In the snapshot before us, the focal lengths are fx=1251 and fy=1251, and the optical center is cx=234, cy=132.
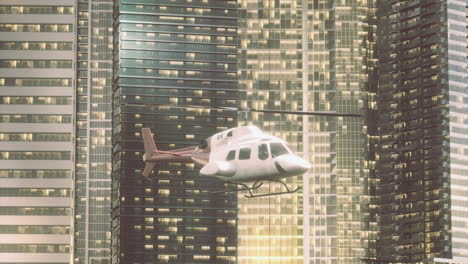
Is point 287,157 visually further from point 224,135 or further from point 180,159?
point 180,159

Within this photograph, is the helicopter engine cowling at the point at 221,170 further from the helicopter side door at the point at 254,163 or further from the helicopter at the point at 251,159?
the helicopter side door at the point at 254,163

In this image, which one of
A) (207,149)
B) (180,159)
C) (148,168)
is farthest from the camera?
(148,168)

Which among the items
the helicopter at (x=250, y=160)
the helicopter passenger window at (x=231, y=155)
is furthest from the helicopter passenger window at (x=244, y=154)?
the helicopter passenger window at (x=231, y=155)

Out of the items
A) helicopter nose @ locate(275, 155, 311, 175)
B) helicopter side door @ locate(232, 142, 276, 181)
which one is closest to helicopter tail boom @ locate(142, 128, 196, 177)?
helicopter side door @ locate(232, 142, 276, 181)

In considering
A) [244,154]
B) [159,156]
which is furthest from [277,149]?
[159,156]

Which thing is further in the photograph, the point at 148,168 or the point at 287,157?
the point at 148,168

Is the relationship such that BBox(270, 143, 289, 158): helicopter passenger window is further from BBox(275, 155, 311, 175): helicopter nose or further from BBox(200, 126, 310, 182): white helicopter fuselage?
BBox(275, 155, 311, 175): helicopter nose

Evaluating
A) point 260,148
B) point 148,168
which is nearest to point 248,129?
point 260,148
